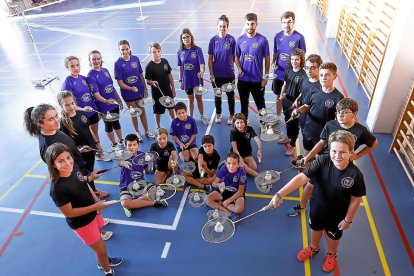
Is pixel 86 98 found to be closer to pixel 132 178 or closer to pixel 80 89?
pixel 80 89

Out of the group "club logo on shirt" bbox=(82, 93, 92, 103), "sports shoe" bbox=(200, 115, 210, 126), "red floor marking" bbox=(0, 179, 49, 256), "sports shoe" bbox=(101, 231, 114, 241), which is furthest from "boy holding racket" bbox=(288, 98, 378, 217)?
"red floor marking" bbox=(0, 179, 49, 256)

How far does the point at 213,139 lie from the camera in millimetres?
5703

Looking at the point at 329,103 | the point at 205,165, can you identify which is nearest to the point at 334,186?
the point at 329,103

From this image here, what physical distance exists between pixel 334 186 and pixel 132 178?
3640 millimetres

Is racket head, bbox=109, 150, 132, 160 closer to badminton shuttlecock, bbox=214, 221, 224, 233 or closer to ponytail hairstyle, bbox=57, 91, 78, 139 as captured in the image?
ponytail hairstyle, bbox=57, 91, 78, 139

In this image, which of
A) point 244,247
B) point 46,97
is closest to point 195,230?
point 244,247

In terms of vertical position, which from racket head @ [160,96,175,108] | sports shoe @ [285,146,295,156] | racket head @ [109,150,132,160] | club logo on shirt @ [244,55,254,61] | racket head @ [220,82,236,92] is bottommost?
sports shoe @ [285,146,295,156]

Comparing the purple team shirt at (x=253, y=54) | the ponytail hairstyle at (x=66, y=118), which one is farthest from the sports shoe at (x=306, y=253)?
the ponytail hairstyle at (x=66, y=118)

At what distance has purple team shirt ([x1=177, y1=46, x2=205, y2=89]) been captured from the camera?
7172 millimetres

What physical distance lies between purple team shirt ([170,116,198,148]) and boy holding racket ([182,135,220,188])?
643 mm

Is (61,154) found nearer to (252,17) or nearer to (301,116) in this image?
(301,116)

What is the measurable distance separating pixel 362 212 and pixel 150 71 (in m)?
5.31

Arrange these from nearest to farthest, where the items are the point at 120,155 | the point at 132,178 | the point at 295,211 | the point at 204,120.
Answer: the point at 120,155
the point at 295,211
the point at 132,178
the point at 204,120

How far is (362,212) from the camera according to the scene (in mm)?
5473
